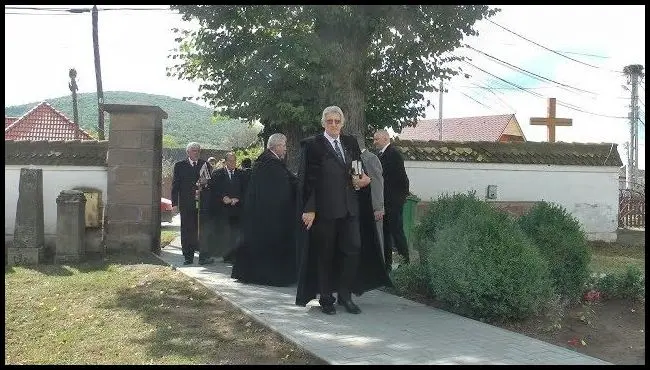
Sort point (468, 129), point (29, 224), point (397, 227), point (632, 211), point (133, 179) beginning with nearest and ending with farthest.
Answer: point (397, 227), point (29, 224), point (133, 179), point (632, 211), point (468, 129)

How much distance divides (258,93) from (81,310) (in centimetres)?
469

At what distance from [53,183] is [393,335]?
844 centimetres

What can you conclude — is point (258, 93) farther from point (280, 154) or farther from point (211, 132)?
point (211, 132)

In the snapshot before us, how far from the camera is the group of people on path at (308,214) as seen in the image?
6234 millimetres

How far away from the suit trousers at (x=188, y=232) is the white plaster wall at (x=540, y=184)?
5352mm

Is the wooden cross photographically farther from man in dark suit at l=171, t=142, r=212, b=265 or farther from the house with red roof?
the house with red roof

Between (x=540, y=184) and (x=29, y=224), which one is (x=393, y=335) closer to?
(x=29, y=224)

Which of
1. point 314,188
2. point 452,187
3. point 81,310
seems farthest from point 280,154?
point 452,187

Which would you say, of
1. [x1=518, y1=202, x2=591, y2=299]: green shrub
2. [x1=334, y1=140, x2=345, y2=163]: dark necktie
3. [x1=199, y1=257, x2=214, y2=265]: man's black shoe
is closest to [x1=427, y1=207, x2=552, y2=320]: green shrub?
[x1=518, y1=202, x2=591, y2=299]: green shrub

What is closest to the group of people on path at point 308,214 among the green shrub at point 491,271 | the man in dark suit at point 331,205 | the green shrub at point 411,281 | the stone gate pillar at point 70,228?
the man in dark suit at point 331,205

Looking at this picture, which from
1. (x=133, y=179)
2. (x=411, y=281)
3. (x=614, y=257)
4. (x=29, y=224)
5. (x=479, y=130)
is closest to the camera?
(x=411, y=281)

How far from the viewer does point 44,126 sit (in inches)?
1359

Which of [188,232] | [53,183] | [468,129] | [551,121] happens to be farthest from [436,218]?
[468,129]

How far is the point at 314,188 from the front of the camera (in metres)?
6.19
